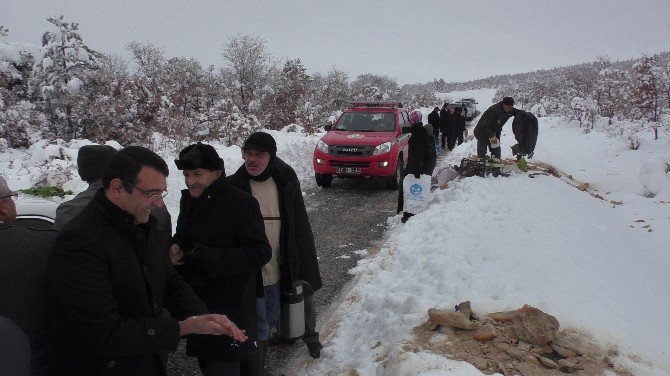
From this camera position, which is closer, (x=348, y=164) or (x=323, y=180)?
(x=348, y=164)

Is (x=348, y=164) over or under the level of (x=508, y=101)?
under

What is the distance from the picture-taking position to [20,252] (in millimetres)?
1779

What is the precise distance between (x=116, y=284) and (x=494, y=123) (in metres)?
9.89

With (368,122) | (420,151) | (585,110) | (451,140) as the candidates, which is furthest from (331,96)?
(420,151)

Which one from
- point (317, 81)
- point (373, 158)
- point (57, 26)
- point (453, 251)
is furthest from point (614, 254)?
point (317, 81)

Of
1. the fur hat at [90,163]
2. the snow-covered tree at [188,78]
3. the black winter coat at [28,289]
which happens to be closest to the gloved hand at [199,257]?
the black winter coat at [28,289]

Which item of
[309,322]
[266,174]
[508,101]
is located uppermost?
[508,101]

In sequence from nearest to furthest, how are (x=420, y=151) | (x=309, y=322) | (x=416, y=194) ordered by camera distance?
(x=309, y=322), (x=420, y=151), (x=416, y=194)

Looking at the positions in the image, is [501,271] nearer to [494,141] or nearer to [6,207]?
[6,207]

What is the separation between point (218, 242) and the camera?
8.74 feet

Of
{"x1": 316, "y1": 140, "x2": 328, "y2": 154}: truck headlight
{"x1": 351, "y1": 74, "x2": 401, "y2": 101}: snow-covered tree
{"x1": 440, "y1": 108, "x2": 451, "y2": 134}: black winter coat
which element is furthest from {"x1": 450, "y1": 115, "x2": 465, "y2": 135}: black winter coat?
{"x1": 351, "y1": 74, "x2": 401, "y2": 101}: snow-covered tree

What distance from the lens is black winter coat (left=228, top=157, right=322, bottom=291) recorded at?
340cm

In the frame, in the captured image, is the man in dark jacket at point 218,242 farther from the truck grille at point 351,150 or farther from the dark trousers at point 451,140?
the dark trousers at point 451,140

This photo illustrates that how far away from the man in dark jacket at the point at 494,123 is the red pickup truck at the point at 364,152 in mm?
1902
